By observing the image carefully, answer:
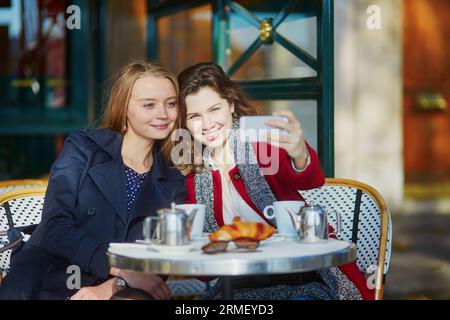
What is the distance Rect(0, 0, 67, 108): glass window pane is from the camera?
5.91m

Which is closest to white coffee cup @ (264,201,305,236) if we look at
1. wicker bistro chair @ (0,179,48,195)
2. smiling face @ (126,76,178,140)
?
smiling face @ (126,76,178,140)

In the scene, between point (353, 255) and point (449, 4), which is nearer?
point (353, 255)

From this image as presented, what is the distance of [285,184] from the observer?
3.30 metres

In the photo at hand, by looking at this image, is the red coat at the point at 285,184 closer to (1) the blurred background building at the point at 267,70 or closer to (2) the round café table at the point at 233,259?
(2) the round café table at the point at 233,259

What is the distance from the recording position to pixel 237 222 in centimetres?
277

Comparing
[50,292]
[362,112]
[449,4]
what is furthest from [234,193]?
[449,4]

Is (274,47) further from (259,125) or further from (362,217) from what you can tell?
(259,125)

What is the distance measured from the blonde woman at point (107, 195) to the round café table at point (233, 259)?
36 cm

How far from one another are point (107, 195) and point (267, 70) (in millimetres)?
1744

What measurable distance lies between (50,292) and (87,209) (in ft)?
1.07

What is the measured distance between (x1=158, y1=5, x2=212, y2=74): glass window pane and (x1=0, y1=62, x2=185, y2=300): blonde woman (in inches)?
82.7

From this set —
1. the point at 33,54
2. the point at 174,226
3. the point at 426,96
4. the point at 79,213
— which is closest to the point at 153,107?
the point at 79,213

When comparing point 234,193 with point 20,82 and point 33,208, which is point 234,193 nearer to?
point 33,208

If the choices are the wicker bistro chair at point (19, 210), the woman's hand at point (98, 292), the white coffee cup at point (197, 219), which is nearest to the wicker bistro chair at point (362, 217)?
the white coffee cup at point (197, 219)
